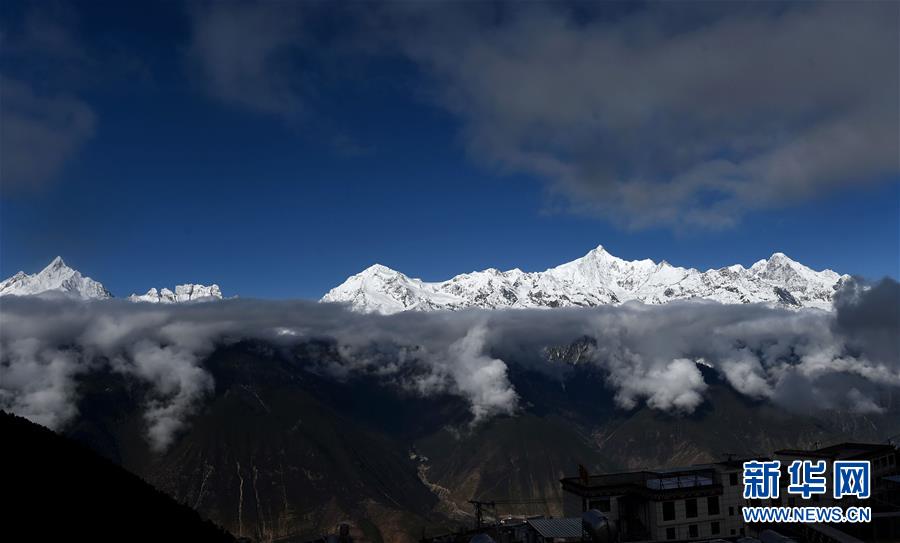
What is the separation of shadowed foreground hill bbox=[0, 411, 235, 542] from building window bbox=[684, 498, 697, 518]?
8389 centimetres

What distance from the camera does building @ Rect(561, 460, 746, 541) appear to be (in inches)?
4904

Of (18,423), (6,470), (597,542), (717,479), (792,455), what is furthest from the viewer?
(792,455)

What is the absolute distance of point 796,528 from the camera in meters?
114

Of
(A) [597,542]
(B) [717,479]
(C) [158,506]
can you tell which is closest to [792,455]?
(B) [717,479]

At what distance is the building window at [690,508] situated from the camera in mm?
126188

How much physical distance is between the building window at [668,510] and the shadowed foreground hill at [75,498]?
78767 millimetres

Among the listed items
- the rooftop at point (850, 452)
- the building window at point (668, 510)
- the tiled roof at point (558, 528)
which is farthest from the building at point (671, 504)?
the rooftop at point (850, 452)

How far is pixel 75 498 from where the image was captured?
8719 centimetres

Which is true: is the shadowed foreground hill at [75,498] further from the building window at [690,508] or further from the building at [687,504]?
the building window at [690,508]

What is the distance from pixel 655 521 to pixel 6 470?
10553cm

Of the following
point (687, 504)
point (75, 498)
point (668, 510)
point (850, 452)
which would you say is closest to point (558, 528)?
point (668, 510)

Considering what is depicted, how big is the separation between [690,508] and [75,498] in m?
104

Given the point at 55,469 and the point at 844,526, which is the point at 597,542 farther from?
the point at 55,469

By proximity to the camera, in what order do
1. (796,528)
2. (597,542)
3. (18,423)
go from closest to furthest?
(597,542)
(18,423)
(796,528)
